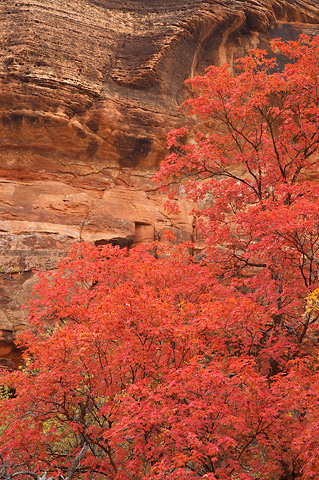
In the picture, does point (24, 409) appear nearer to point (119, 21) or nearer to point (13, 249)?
point (13, 249)

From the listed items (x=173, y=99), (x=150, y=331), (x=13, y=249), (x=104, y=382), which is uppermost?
(x=173, y=99)

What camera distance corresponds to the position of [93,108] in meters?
20.8

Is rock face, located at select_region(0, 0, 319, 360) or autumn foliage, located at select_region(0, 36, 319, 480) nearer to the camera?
autumn foliage, located at select_region(0, 36, 319, 480)

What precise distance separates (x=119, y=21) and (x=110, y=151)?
667 centimetres

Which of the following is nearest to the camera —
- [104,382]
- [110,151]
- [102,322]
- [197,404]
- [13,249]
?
[197,404]

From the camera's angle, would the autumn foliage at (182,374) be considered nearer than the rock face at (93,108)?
Yes

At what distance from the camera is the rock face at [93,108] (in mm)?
19422

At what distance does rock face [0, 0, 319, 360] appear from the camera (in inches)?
765

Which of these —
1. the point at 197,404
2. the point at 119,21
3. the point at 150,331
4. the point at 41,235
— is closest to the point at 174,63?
the point at 119,21

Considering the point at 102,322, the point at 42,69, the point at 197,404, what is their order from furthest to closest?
1. the point at 42,69
2. the point at 102,322
3. the point at 197,404

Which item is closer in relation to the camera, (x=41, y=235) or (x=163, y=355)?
(x=163, y=355)

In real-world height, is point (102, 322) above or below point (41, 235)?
above

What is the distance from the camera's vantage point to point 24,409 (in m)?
9.97

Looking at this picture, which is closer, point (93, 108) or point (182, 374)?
point (182, 374)
